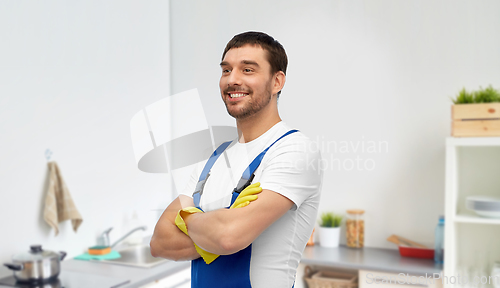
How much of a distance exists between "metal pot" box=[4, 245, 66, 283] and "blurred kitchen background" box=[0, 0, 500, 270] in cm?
19

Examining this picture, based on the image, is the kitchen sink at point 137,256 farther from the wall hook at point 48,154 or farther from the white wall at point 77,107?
the wall hook at point 48,154

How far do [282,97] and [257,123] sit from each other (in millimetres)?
1766

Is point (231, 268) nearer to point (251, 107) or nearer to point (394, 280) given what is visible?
point (251, 107)

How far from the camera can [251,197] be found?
1.00 meters

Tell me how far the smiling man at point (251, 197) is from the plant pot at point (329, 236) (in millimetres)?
1585

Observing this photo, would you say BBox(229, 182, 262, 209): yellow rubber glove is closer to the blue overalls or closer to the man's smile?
the blue overalls

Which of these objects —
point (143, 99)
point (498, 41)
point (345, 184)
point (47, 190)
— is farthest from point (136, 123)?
point (498, 41)

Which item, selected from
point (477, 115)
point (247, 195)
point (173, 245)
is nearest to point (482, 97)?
point (477, 115)

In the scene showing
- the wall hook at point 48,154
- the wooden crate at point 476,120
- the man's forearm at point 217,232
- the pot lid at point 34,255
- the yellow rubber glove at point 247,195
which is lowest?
the pot lid at point 34,255

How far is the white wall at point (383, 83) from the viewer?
253 cm

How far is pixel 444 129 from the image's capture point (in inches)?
99.7

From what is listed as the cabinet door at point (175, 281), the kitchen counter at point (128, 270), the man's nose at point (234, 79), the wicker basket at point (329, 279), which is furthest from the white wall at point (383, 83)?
the man's nose at point (234, 79)

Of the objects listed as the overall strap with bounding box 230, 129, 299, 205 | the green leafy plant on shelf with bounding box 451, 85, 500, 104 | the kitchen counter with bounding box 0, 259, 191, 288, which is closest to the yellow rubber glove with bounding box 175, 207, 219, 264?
the overall strap with bounding box 230, 129, 299, 205

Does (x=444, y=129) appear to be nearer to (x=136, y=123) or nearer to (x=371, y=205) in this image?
(x=371, y=205)
